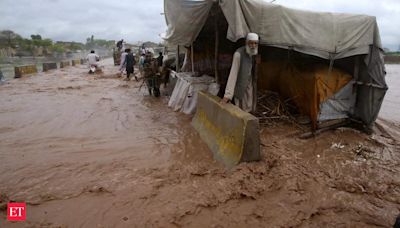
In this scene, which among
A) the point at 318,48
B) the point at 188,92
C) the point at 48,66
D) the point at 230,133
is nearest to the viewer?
the point at 230,133

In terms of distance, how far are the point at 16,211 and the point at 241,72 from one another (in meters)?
4.29

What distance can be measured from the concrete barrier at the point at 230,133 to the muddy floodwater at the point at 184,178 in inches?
6.5

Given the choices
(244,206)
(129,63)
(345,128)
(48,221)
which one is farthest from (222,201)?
(129,63)

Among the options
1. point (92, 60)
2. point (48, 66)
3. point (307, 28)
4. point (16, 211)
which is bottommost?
point (16, 211)

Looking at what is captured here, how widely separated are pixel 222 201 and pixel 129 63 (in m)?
14.4

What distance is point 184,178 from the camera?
4051 millimetres

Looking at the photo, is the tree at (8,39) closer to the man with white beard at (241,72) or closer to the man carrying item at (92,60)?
the man carrying item at (92,60)

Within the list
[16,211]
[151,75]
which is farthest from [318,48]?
[151,75]

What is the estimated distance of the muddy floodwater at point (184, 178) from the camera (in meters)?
3.19

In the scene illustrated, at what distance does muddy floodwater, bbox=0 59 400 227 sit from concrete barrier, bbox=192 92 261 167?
16 cm

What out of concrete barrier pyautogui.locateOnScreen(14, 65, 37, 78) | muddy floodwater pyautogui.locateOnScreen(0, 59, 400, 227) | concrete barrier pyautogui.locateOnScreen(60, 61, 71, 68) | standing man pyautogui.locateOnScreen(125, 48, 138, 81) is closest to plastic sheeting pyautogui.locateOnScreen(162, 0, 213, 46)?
muddy floodwater pyautogui.locateOnScreen(0, 59, 400, 227)

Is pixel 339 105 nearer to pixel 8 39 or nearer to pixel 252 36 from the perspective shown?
pixel 252 36

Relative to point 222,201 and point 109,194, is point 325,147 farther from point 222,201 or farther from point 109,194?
point 109,194

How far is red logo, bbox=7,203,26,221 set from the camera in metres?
3.13
